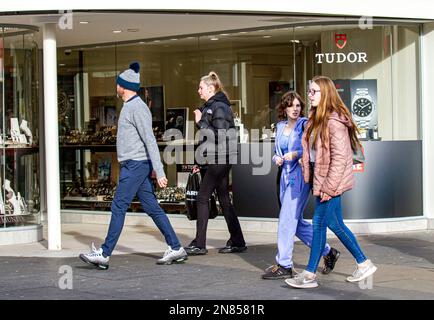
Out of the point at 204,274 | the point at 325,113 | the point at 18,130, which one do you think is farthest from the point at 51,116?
the point at 325,113

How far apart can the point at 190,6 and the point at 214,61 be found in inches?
121

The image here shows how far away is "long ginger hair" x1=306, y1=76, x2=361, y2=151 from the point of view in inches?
324

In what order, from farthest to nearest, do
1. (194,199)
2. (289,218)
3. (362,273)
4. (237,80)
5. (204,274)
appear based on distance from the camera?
(237,80) → (194,199) → (204,274) → (289,218) → (362,273)

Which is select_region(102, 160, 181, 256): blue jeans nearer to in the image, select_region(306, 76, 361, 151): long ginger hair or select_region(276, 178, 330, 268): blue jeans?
select_region(276, 178, 330, 268): blue jeans

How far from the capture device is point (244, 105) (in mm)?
13719

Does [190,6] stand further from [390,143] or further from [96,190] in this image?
[96,190]

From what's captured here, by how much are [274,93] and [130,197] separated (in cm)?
435

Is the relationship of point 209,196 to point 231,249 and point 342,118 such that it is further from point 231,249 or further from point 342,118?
point 342,118

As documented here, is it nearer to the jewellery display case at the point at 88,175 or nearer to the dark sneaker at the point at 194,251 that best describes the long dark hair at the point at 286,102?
the dark sneaker at the point at 194,251

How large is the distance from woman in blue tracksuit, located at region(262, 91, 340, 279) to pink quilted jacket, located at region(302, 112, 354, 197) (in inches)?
18.7

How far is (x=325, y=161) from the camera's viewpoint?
820 cm

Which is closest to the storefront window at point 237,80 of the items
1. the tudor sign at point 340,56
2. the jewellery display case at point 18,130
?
the tudor sign at point 340,56

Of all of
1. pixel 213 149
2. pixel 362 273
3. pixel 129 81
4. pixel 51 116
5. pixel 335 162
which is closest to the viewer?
pixel 335 162

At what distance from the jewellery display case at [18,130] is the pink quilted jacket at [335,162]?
5108 mm
